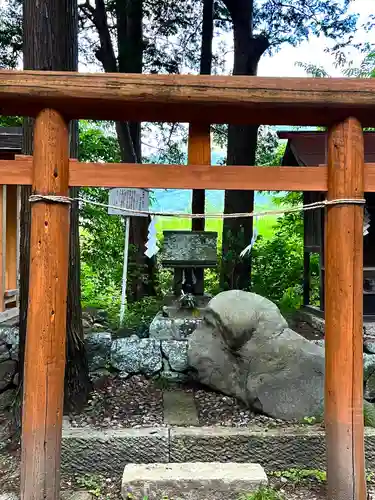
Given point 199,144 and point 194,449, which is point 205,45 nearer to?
point 199,144

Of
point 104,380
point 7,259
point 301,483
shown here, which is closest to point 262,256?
point 7,259

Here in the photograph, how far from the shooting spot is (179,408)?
4234 millimetres

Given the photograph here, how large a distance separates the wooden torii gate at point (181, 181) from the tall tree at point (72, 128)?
110cm

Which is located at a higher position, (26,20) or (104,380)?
(26,20)

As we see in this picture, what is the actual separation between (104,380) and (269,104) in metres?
3.09

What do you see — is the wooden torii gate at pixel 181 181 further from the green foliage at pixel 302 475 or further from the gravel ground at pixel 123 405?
the gravel ground at pixel 123 405

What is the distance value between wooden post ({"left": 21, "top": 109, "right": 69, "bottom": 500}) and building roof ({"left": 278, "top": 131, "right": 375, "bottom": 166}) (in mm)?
3544

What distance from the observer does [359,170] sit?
9.41 ft

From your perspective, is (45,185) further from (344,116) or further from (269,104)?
(344,116)

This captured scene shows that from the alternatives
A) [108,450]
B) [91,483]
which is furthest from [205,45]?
[91,483]

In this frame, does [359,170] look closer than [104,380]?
Yes

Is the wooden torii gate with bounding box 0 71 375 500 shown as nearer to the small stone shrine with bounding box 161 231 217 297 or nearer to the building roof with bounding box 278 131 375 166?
the building roof with bounding box 278 131 375 166

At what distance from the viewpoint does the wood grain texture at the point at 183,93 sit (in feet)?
8.79

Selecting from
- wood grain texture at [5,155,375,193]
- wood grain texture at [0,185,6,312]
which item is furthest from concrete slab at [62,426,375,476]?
wood grain texture at [0,185,6,312]
